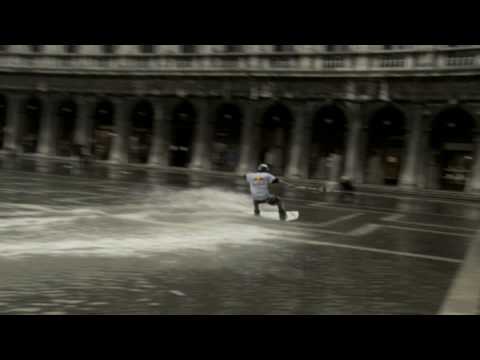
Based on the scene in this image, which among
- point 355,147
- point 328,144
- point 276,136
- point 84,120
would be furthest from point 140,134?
point 355,147

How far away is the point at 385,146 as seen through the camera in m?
28.2

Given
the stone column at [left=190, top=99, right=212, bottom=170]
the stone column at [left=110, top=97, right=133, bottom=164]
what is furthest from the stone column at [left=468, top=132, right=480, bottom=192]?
the stone column at [left=110, top=97, right=133, bottom=164]

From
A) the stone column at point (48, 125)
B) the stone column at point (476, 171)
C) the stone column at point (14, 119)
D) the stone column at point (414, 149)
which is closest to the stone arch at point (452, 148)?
the stone column at point (476, 171)

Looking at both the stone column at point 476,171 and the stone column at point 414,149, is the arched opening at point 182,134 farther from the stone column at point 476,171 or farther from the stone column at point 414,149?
the stone column at point 476,171

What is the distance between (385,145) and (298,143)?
5.04m

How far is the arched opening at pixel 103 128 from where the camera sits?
35.2 metres

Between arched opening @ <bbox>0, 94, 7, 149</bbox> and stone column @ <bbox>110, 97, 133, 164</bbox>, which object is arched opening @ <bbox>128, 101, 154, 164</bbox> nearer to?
stone column @ <bbox>110, 97, 133, 164</bbox>

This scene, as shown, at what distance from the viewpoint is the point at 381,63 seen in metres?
26.8

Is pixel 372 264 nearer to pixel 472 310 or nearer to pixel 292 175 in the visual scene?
pixel 472 310

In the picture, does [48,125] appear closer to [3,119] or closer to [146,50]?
[3,119]

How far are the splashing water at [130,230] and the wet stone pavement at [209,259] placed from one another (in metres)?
0.02
